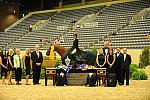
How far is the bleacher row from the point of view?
2775 cm

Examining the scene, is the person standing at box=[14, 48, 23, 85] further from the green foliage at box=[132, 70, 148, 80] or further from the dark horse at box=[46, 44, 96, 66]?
the green foliage at box=[132, 70, 148, 80]

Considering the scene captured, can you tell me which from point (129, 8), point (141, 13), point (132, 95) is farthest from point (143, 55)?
point (132, 95)

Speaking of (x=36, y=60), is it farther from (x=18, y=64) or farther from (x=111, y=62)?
A: (x=111, y=62)

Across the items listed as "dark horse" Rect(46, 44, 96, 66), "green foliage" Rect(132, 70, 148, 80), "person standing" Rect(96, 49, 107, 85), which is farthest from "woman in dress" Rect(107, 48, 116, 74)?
"green foliage" Rect(132, 70, 148, 80)

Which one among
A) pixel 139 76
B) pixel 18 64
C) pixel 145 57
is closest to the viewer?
pixel 18 64

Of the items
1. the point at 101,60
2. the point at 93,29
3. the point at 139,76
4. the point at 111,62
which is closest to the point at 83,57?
the point at 101,60

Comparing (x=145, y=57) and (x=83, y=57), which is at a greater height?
(x=83, y=57)

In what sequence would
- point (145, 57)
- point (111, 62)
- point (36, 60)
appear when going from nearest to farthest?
point (111, 62)
point (36, 60)
point (145, 57)

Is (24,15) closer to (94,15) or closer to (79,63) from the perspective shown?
(94,15)

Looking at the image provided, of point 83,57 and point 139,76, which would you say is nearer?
point 83,57

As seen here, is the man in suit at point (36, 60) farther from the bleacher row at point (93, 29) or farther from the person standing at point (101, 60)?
the bleacher row at point (93, 29)

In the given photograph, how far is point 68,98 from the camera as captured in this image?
10.4m

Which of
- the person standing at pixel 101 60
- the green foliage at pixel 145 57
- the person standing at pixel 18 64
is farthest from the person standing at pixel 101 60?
the green foliage at pixel 145 57

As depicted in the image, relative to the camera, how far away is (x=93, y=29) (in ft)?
105
